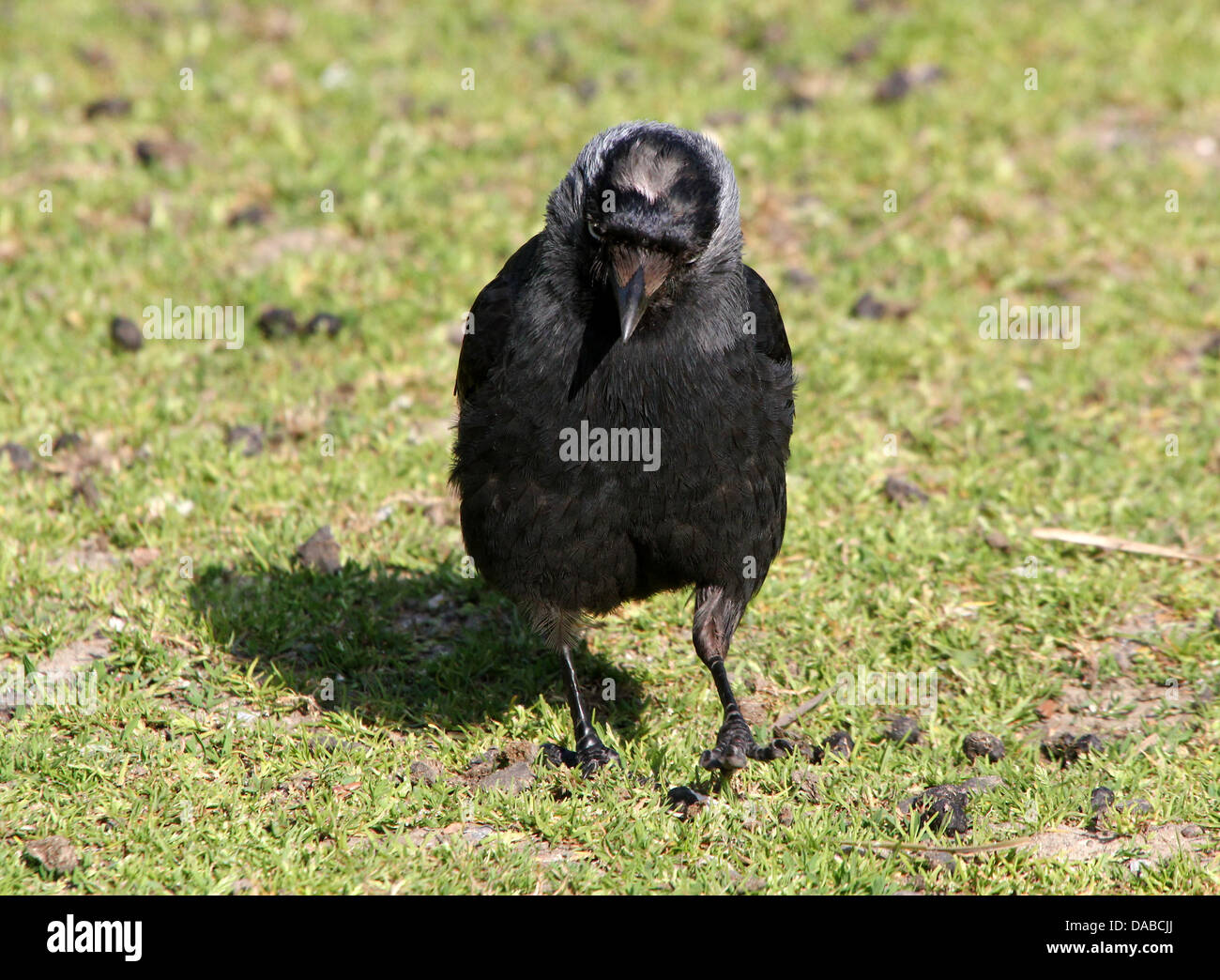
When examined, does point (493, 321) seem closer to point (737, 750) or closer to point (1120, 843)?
point (737, 750)

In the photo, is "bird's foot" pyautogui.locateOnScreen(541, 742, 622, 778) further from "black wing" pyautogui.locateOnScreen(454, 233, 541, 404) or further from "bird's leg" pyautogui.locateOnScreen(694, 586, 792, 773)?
"black wing" pyautogui.locateOnScreen(454, 233, 541, 404)

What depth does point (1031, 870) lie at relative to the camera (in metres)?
4.08

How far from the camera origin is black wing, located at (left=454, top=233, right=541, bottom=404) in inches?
179

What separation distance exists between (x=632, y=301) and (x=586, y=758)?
5.02ft

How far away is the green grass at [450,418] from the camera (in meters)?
4.28

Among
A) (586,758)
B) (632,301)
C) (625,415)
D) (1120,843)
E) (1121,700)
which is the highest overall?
(632,301)

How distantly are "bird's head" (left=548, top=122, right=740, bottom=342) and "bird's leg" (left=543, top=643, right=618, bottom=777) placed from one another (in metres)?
1.25

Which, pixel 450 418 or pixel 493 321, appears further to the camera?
Result: pixel 450 418

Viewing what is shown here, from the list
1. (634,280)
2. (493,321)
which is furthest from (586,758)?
(634,280)

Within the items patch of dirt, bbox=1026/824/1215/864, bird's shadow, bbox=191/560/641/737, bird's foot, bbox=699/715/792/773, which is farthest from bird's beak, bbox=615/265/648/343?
patch of dirt, bbox=1026/824/1215/864

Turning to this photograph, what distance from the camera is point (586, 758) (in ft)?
15.1

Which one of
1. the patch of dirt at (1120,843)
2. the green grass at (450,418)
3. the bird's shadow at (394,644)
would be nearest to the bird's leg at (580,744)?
the green grass at (450,418)

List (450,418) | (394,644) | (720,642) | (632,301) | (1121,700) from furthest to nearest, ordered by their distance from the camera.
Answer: (450,418) → (394,644) → (1121,700) → (720,642) → (632,301)

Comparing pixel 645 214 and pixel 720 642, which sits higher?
pixel 645 214
